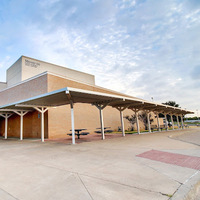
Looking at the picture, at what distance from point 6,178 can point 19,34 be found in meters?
11.7

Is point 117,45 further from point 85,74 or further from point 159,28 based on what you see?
point 85,74

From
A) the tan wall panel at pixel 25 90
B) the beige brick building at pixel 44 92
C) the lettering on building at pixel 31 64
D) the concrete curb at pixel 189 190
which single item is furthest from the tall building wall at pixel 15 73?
the concrete curb at pixel 189 190

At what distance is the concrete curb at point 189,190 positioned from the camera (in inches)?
93.6

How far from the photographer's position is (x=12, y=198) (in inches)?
96.7

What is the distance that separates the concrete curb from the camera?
7.80 ft

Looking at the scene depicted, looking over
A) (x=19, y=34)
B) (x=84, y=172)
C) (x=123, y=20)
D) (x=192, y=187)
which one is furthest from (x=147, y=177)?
(x=19, y=34)

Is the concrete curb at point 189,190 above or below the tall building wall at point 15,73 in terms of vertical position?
below

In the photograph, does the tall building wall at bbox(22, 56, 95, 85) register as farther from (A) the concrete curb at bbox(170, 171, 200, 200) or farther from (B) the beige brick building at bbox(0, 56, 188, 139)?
(A) the concrete curb at bbox(170, 171, 200, 200)

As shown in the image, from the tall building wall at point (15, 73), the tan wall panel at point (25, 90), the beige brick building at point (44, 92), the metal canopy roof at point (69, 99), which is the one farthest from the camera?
the tall building wall at point (15, 73)

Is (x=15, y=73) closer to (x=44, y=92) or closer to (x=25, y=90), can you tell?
(x=25, y=90)

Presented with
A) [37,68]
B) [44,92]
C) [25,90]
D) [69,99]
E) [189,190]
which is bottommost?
[189,190]

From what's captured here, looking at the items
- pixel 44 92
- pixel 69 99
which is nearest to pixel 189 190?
pixel 69 99

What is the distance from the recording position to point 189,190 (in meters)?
2.58

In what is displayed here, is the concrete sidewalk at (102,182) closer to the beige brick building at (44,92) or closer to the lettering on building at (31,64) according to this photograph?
the beige brick building at (44,92)
